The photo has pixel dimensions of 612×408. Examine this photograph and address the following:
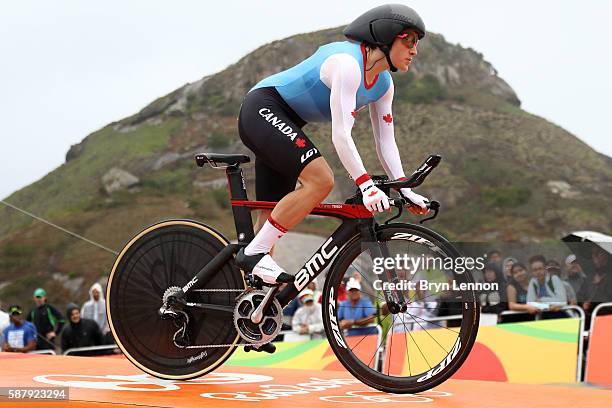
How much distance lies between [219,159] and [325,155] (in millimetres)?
85745

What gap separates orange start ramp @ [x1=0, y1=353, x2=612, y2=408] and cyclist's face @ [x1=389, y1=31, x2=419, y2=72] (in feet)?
6.09

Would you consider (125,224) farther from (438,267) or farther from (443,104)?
(438,267)

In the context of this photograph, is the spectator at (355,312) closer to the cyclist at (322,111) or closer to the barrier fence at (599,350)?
the cyclist at (322,111)

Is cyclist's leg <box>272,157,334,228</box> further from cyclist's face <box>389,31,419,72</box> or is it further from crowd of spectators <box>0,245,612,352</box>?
cyclist's face <box>389,31,419,72</box>

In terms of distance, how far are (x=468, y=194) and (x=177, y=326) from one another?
91.7 m

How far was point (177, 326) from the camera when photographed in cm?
586

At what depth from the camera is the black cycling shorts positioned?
17.3 ft

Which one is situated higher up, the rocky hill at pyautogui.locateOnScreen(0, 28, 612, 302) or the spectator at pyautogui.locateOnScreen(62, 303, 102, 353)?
the rocky hill at pyautogui.locateOnScreen(0, 28, 612, 302)

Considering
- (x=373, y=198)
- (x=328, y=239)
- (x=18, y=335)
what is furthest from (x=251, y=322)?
(x=18, y=335)

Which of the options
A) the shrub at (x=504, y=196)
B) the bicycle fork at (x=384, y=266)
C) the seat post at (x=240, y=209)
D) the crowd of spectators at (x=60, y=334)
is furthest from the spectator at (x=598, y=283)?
the shrub at (x=504, y=196)

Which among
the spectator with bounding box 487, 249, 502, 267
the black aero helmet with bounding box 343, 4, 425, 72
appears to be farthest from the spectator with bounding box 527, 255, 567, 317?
the black aero helmet with bounding box 343, 4, 425, 72

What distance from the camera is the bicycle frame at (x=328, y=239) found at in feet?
17.5

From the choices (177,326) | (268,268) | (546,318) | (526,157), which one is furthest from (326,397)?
(526,157)

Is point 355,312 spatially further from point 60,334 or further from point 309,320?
point 60,334
